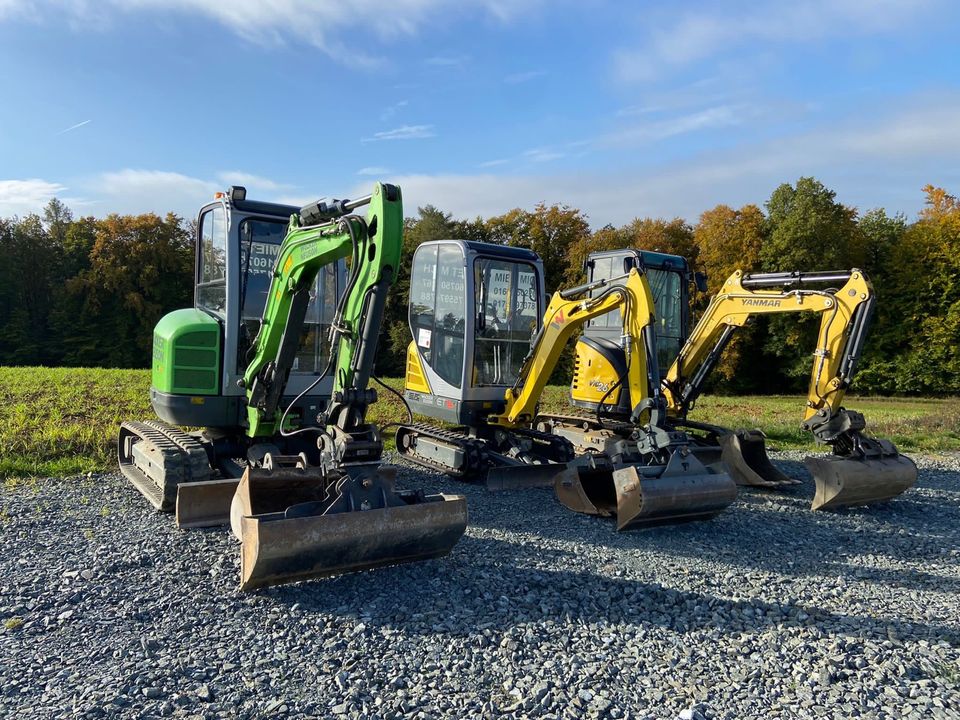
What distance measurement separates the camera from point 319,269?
5.60 meters

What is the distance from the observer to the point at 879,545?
6180 mm

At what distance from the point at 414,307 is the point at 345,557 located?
506 cm

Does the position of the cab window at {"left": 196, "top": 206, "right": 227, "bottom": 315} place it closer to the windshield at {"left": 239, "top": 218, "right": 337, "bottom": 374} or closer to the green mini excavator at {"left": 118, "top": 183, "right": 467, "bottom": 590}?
the green mini excavator at {"left": 118, "top": 183, "right": 467, "bottom": 590}

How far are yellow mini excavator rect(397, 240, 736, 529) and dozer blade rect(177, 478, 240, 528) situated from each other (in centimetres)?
282

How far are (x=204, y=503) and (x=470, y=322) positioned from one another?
3.78 metres

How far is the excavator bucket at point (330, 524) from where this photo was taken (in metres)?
4.16

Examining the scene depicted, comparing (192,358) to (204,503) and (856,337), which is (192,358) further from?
(856,337)

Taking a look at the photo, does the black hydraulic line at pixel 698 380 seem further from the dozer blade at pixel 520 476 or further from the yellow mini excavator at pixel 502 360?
the dozer blade at pixel 520 476

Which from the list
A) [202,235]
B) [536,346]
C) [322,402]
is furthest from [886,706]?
[202,235]

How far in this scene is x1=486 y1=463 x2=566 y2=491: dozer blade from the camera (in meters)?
7.55

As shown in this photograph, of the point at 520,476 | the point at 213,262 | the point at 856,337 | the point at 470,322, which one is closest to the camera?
the point at 213,262

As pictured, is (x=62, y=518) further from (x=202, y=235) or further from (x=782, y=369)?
(x=782, y=369)

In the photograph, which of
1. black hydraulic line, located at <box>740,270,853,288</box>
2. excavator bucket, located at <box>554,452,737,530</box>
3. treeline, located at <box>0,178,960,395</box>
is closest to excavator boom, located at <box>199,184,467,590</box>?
excavator bucket, located at <box>554,452,737,530</box>

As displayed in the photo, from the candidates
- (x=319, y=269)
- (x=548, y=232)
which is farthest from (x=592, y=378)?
(x=548, y=232)
